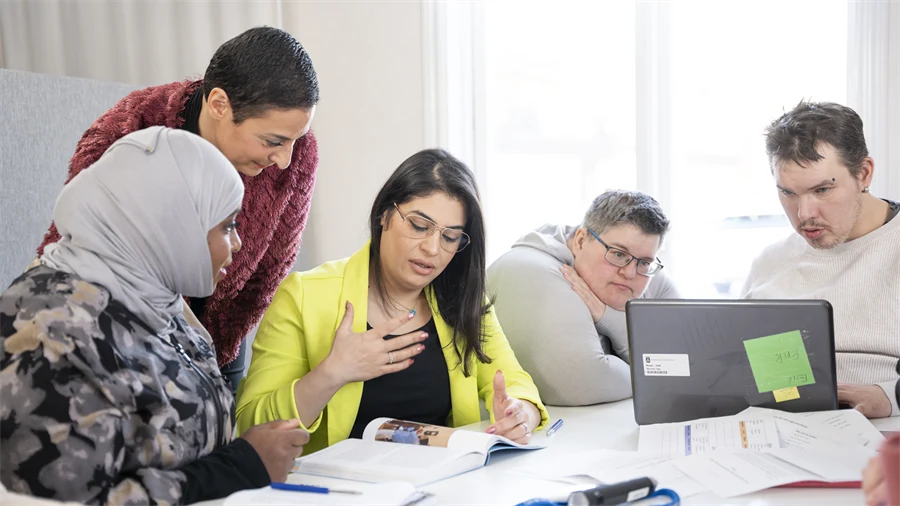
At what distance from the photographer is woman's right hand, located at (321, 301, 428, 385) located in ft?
5.48

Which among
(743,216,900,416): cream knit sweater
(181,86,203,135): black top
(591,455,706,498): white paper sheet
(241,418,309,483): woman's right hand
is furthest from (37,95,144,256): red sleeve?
(743,216,900,416): cream knit sweater

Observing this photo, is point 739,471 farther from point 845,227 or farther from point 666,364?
point 845,227

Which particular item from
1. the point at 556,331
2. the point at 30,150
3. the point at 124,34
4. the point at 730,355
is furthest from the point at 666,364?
the point at 124,34

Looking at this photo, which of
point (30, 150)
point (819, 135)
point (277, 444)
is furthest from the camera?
point (30, 150)

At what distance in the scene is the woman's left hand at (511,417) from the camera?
1.70 m

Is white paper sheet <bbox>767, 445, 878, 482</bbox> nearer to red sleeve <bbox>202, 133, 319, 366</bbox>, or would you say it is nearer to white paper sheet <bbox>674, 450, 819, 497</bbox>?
white paper sheet <bbox>674, 450, 819, 497</bbox>

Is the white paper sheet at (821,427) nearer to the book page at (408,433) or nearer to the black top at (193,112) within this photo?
the book page at (408,433)

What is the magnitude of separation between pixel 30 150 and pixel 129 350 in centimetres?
178

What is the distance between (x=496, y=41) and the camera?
11.5ft

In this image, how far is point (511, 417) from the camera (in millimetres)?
1723

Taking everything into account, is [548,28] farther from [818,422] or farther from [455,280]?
[818,422]

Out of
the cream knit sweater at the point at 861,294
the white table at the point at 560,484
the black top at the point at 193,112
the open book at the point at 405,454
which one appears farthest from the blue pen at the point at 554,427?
the black top at the point at 193,112

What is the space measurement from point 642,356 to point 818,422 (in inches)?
14.0

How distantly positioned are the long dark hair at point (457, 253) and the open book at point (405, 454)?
348 mm
